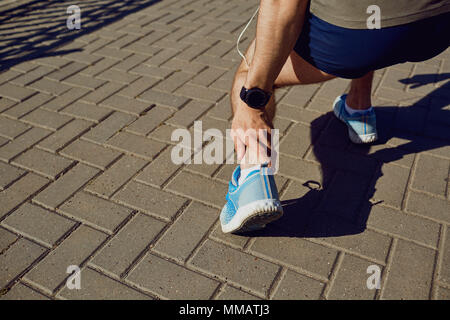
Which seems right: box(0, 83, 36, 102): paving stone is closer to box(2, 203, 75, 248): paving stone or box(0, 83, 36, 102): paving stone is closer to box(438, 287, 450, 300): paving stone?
box(2, 203, 75, 248): paving stone

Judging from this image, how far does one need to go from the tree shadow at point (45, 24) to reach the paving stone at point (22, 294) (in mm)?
2682

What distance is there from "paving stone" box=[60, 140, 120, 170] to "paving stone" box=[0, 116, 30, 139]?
1.47 feet

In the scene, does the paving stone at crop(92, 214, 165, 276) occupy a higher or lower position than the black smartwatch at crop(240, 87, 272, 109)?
lower

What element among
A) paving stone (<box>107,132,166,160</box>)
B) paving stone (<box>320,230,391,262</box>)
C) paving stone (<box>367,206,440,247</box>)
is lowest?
paving stone (<box>107,132,166,160</box>)

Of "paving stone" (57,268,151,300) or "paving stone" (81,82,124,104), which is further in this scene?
"paving stone" (81,82,124,104)

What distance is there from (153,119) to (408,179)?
1.78m

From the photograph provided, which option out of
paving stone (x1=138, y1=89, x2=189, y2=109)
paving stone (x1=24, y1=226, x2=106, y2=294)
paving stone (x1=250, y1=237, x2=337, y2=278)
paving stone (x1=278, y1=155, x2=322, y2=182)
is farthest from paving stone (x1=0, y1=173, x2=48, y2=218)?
paving stone (x1=278, y1=155, x2=322, y2=182)

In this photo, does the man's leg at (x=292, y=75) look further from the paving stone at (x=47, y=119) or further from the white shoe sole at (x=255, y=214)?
the paving stone at (x=47, y=119)

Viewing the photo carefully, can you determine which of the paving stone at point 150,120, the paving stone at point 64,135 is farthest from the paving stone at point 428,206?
the paving stone at point 64,135

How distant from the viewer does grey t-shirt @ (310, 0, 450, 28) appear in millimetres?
1535

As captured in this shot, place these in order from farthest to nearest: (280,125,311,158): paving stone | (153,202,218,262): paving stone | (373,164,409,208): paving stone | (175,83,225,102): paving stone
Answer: (175,83,225,102): paving stone, (280,125,311,158): paving stone, (373,164,409,208): paving stone, (153,202,218,262): paving stone

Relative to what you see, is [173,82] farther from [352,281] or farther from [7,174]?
[352,281]

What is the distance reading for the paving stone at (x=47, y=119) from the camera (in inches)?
114

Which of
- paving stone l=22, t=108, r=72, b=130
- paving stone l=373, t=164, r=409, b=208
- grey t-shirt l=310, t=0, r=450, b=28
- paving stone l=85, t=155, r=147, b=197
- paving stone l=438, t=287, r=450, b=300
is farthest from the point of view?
paving stone l=22, t=108, r=72, b=130
